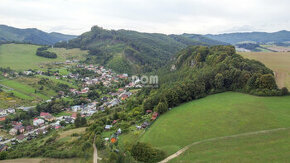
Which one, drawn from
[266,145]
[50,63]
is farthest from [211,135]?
[50,63]

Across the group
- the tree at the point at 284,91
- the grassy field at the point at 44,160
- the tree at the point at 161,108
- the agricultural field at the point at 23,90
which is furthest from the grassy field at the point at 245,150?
the agricultural field at the point at 23,90

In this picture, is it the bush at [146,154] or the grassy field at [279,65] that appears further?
the grassy field at [279,65]

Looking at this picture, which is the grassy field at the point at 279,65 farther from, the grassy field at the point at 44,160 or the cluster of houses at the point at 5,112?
the cluster of houses at the point at 5,112

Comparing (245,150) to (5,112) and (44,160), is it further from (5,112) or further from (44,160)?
(5,112)

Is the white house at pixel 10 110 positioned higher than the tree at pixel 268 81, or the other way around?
the tree at pixel 268 81

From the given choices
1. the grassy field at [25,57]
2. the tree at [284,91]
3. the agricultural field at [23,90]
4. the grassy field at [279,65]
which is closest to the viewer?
the tree at [284,91]

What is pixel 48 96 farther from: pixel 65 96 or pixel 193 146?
pixel 193 146

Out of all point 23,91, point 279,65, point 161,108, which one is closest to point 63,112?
point 23,91
